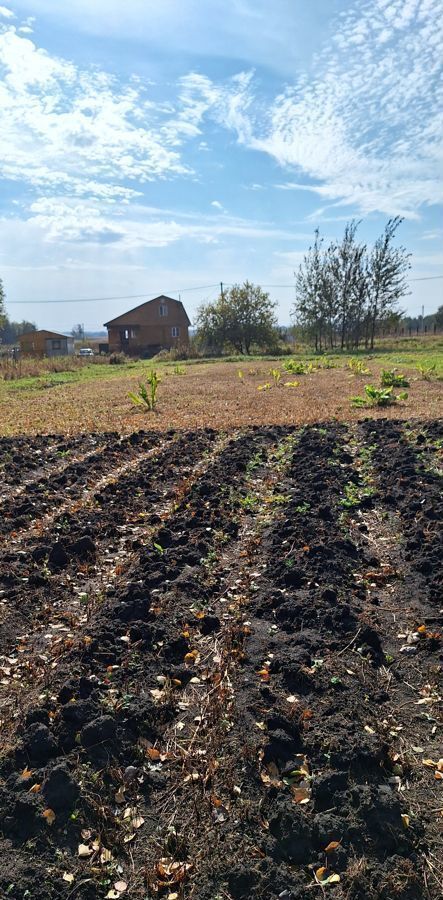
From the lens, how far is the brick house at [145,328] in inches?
2021

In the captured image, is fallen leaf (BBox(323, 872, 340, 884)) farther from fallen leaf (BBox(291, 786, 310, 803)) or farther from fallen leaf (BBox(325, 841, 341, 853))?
fallen leaf (BBox(291, 786, 310, 803))

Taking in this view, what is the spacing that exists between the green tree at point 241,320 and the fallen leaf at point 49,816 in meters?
42.9

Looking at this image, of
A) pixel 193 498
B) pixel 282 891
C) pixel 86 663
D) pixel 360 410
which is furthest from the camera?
pixel 360 410

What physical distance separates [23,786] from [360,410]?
1051 centimetres

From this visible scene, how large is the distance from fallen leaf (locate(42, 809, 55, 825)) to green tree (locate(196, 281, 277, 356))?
141ft

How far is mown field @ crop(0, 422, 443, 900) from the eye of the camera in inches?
93.2

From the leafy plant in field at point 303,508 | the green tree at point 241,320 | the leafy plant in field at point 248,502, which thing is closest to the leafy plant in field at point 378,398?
the leafy plant in field at point 248,502

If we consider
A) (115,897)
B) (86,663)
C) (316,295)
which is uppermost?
(316,295)

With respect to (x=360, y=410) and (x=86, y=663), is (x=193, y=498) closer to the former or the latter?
(x=86, y=663)

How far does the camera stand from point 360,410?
40.0 ft

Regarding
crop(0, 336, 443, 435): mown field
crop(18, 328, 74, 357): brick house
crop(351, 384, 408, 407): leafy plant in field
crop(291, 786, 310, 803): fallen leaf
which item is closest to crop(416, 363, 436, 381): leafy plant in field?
crop(0, 336, 443, 435): mown field

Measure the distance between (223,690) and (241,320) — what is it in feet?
141

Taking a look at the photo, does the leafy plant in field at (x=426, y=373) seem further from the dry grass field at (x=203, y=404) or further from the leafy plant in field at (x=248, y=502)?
the leafy plant in field at (x=248, y=502)

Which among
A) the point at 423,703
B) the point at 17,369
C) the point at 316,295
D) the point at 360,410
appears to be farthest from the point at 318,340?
the point at 423,703
